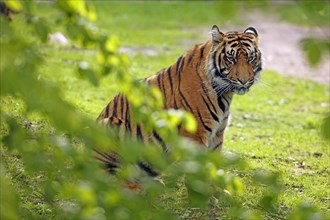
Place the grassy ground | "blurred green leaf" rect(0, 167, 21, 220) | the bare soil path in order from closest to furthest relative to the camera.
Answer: "blurred green leaf" rect(0, 167, 21, 220) < the grassy ground < the bare soil path

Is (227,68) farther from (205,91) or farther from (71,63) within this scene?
(71,63)

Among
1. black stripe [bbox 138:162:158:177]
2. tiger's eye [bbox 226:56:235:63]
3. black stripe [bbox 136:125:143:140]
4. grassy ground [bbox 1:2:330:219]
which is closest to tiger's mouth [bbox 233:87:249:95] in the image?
tiger's eye [bbox 226:56:235:63]

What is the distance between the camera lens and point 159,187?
2.78 m

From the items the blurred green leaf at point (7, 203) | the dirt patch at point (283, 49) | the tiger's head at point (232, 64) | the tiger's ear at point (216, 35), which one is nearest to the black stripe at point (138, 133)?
the tiger's head at point (232, 64)

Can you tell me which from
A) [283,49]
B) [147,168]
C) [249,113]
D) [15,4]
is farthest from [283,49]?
[15,4]

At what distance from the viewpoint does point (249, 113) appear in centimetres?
1112

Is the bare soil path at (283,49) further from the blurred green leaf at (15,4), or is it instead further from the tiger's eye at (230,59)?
the blurred green leaf at (15,4)

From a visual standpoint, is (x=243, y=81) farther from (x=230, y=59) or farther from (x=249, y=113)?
(x=249, y=113)

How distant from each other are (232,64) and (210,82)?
0.79 ft

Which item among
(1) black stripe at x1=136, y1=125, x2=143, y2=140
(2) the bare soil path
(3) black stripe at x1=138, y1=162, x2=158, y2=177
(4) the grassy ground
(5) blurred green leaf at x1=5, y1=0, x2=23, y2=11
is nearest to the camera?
(5) blurred green leaf at x1=5, y1=0, x2=23, y2=11

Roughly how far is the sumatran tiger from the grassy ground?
467 millimetres

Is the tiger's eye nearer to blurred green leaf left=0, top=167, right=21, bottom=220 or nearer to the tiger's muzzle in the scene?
the tiger's muzzle

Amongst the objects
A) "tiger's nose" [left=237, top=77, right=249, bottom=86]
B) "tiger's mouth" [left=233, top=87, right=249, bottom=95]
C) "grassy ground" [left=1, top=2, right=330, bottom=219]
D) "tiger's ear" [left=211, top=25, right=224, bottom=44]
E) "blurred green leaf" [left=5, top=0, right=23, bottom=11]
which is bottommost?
"grassy ground" [left=1, top=2, right=330, bottom=219]

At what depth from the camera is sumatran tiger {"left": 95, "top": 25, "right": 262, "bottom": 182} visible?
652 cm
